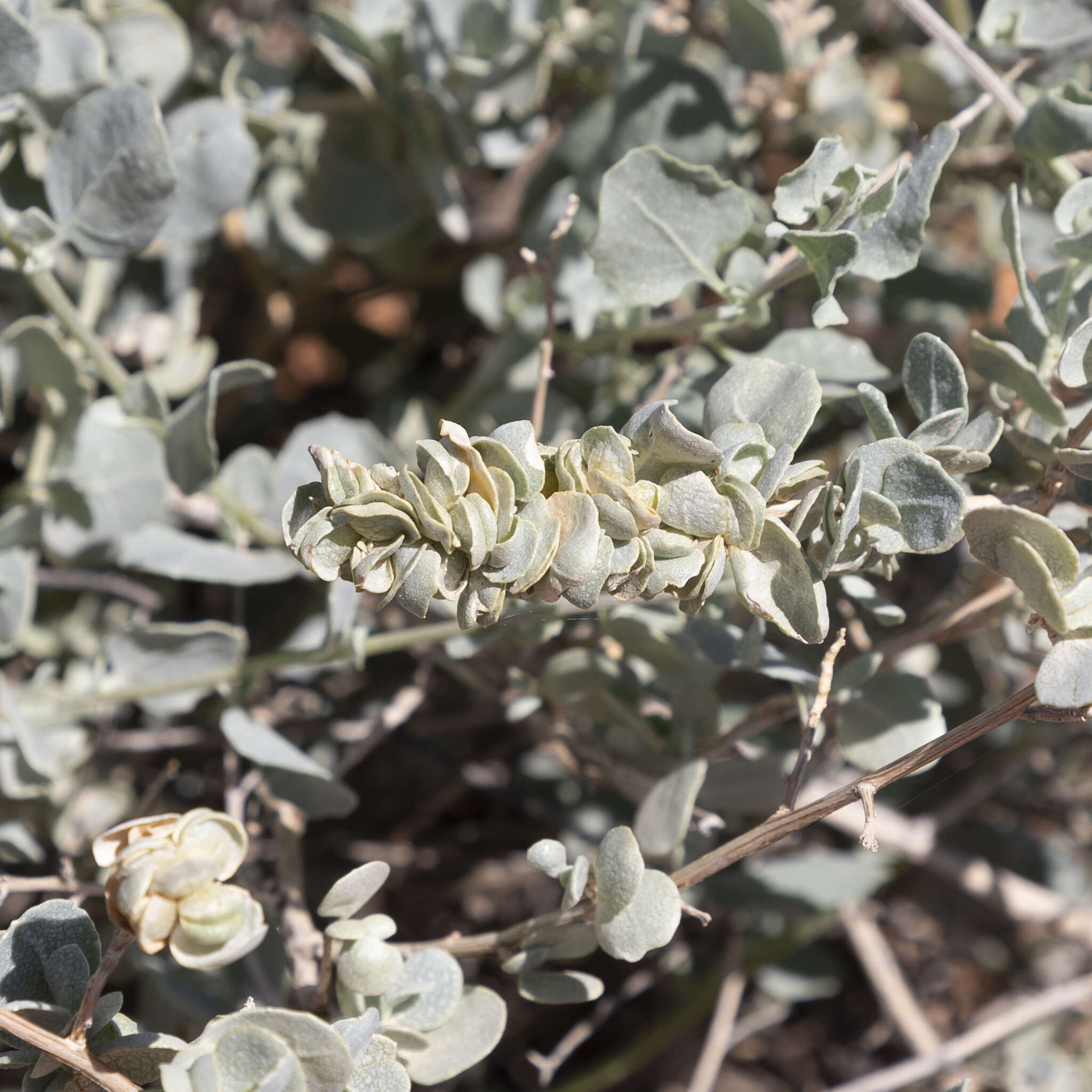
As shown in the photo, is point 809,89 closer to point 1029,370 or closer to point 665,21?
point 665,21

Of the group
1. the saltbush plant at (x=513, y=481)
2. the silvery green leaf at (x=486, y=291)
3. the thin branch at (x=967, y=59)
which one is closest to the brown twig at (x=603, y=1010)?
the saltbush plant at (x=513, y=481)

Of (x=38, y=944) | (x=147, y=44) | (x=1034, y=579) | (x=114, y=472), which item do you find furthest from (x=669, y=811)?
(x=147, y=44)

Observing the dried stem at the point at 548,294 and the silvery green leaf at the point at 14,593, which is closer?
the dried stem at the point at 548,294

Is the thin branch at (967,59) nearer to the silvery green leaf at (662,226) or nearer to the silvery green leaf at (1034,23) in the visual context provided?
the silvery green leaf at (1034,23)

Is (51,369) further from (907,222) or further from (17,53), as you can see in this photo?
(907,222)

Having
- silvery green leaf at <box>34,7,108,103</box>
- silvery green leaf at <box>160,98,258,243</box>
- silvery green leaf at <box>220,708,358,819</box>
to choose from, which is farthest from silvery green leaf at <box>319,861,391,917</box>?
silvery green leaf at <box>34,7,108,103</box>

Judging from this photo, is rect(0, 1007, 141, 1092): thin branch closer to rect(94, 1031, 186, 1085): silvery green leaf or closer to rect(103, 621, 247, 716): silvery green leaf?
rect(94, 1031, 186, 1085): silvery green leaf

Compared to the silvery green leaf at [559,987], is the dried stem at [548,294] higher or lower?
higher
